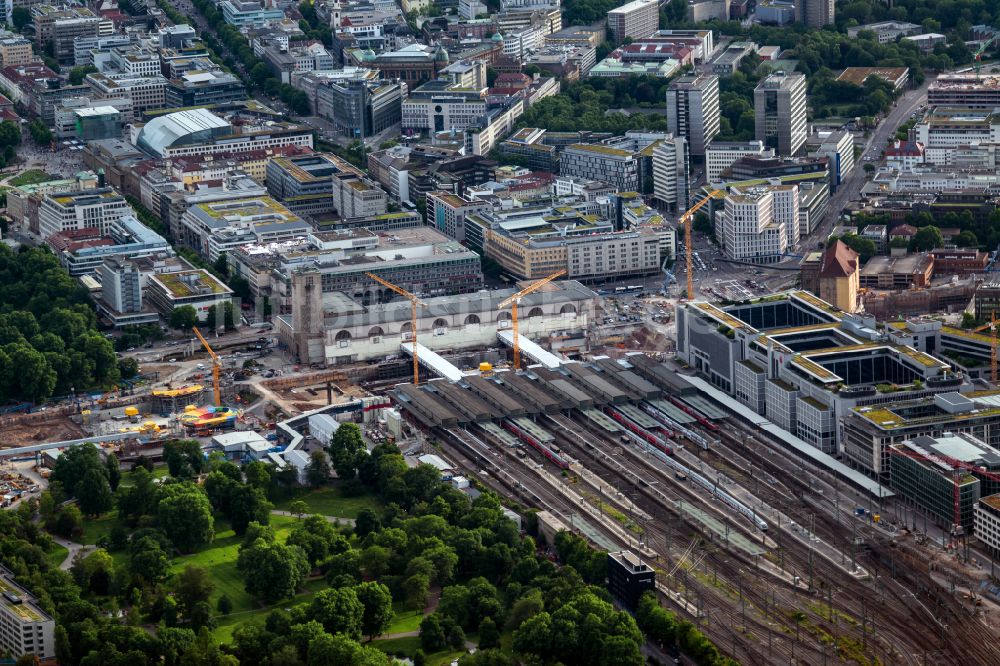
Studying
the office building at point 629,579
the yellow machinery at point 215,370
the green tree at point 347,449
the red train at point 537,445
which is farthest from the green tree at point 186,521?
the yellow machinery at point 215,370

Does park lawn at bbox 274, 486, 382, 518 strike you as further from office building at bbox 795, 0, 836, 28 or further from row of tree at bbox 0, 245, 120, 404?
office building at bbox 795, 0, 836, 28

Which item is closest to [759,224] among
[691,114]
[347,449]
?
[691,114]

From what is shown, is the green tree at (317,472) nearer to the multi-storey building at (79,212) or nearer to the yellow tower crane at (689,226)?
the yellow tower crane at (689,226)

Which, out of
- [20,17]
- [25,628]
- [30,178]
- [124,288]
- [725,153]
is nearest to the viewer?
[25,628]

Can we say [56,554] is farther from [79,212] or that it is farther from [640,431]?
[79,212]

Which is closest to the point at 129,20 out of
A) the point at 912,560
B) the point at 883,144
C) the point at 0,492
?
the point at 883,144

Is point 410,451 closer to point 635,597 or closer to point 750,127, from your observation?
point 635,597
